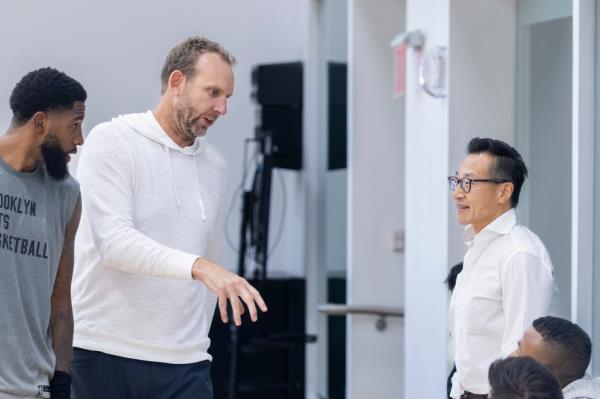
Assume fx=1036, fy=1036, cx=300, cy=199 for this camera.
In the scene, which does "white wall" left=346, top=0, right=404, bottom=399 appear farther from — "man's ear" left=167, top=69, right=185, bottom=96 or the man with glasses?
"man's ear" left=167, top=69, right=185, bottom=96

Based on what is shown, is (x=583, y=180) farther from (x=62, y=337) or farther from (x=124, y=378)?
(x=62, y=337)

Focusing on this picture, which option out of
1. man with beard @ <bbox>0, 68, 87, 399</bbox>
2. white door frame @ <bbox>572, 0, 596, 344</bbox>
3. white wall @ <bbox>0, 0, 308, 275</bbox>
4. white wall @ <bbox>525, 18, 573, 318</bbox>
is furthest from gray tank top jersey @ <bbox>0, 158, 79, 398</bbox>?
white wall @ <bbox>0, 0, 308, 275</bbox>

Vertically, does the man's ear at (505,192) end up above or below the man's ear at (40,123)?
below

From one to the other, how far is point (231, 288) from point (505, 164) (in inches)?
45.7

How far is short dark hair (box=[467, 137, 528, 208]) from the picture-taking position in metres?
3.50

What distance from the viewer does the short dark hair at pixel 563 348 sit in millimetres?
3023

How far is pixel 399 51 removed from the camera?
5652mm

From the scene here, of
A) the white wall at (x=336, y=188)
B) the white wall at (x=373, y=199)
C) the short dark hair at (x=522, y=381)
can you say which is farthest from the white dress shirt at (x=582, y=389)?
the white wall at (x=336, y=188)

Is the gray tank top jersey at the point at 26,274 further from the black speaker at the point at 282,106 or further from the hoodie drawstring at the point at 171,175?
the black speaker at the point at 282,106

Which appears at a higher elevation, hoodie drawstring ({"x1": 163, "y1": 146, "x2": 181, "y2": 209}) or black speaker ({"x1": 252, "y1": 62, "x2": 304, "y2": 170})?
black speaker ({"x1": 252, "y1": 62, "x2": 304, "y2": 170})

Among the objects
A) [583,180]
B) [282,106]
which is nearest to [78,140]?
[583,180]

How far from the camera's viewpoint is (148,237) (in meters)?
A: 3.20

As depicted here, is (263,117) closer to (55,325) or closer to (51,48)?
(51,48)

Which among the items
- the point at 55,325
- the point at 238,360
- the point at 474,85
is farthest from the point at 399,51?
the point at 55,325
